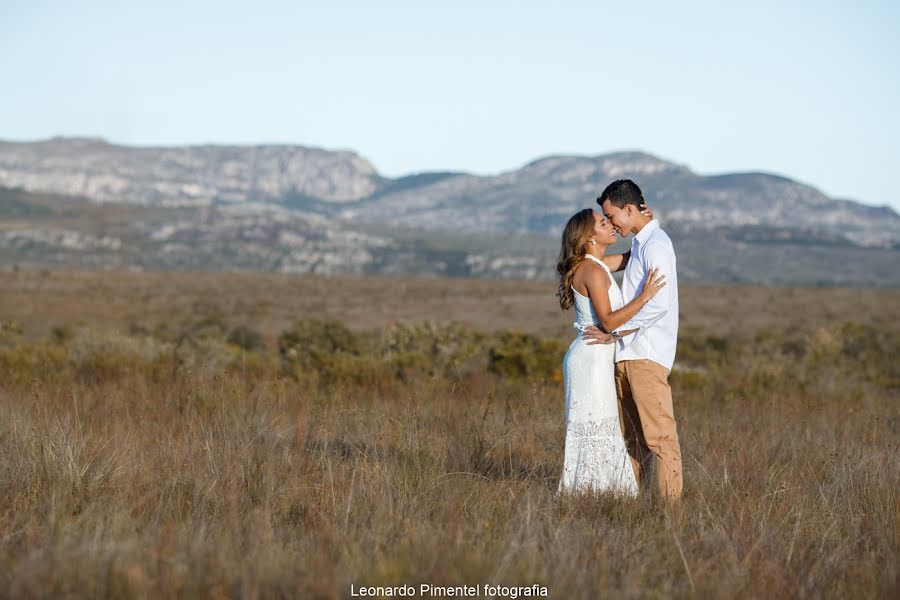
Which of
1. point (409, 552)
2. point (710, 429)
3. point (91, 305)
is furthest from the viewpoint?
point (91, 305)

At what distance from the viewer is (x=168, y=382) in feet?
28.2

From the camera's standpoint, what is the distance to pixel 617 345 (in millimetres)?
5352

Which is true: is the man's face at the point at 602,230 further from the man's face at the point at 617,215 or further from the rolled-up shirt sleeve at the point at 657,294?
the rolled-up shirt sleeve at the point at 657,294

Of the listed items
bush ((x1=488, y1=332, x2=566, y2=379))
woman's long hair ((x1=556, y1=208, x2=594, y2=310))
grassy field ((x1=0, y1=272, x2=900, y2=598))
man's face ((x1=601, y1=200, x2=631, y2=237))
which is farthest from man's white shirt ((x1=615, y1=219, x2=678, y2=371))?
bush ((x1=488, y1=332, x2=566, y2=379))

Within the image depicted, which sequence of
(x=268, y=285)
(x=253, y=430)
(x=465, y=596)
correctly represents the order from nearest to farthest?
(x=465, y=596), (x=253, y=430), (x=268, y=285)

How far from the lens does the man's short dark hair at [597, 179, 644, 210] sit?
17.3 ft

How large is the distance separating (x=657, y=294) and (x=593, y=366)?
525 millimetres

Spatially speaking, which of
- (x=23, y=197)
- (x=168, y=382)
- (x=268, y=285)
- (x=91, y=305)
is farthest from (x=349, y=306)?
(x=23, y=197)

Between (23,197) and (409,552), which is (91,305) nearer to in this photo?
(409,552)

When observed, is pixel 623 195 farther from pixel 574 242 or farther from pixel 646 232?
pixel 574 242

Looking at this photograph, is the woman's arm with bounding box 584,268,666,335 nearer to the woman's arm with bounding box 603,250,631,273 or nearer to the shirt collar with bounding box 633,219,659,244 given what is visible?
the shirt collar with bounding box 633,219,659,244

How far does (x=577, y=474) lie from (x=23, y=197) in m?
194

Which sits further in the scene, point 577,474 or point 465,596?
point 577,474

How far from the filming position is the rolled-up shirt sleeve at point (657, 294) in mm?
5152
